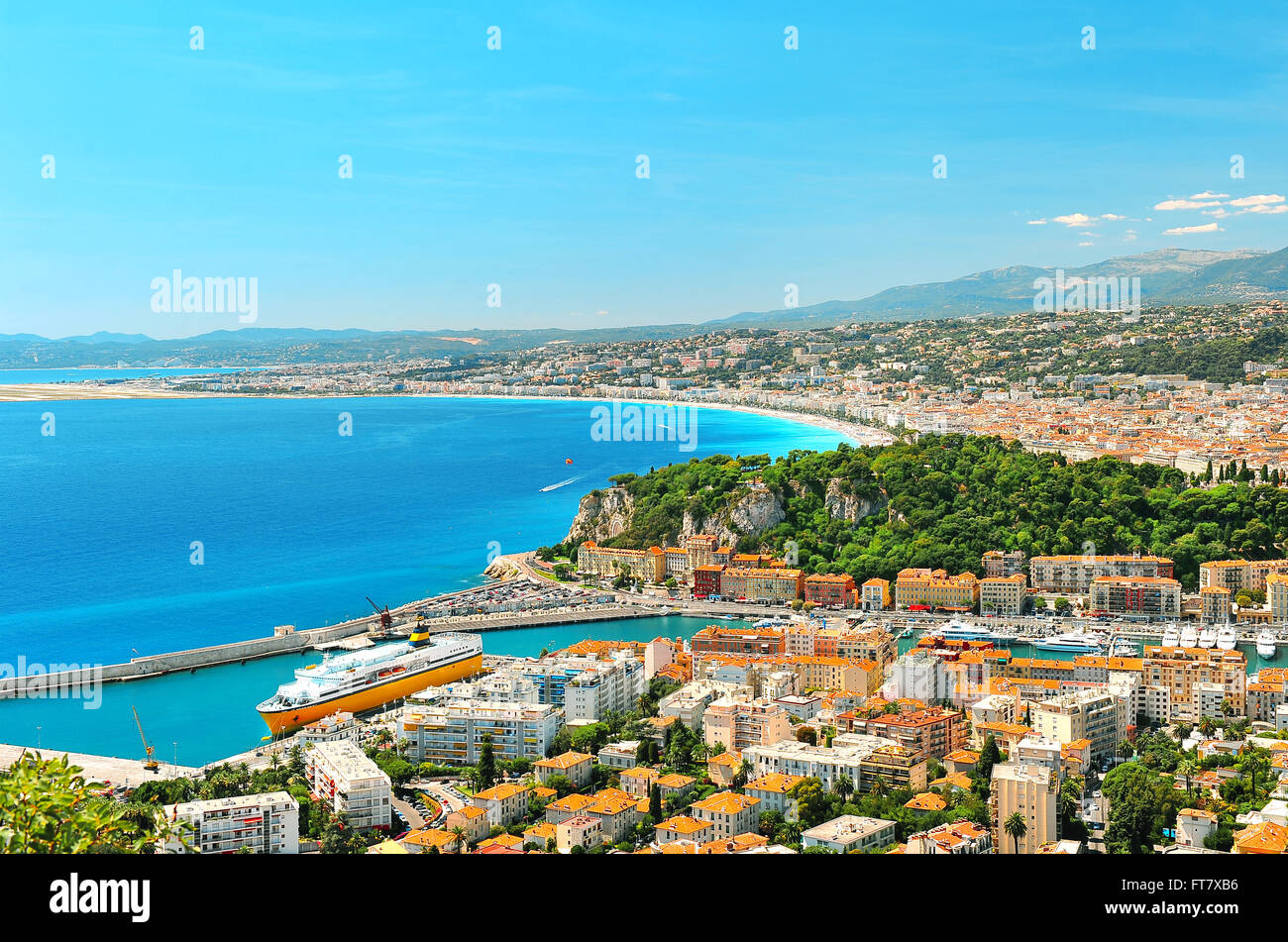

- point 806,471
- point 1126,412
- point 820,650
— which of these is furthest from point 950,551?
point 1126,412

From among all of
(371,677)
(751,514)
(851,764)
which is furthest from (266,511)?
(851,764)

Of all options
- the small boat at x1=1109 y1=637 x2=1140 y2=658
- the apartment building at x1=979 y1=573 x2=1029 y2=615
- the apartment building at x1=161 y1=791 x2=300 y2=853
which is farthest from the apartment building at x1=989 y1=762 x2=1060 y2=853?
the apartment building at x1=979 y1=573 x2=1029 y2=615

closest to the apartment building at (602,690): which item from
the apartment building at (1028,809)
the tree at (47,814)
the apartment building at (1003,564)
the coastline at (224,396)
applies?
the apartment building at (1028,809)

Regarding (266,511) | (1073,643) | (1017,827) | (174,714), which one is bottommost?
(174,714)

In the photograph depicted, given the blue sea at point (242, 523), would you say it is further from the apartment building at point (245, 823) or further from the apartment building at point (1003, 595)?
the apartment building at point (1003, 595)

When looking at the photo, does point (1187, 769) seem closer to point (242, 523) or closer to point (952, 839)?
point (952, 839)
